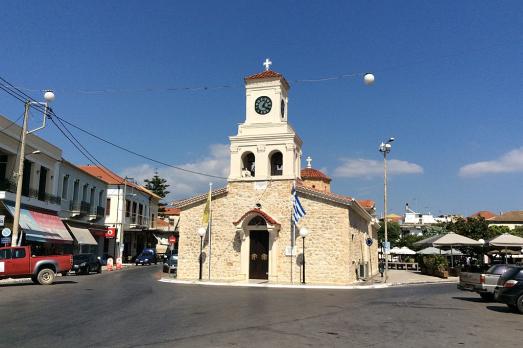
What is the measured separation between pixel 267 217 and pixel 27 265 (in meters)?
12.4

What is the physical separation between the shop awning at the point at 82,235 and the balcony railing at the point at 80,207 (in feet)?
4.56

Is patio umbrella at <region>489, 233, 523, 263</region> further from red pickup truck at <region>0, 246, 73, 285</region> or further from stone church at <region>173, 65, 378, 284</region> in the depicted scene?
red pickup truck at <region>0, 246, 73, 285</region>

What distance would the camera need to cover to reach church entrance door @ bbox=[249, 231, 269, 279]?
27.2m

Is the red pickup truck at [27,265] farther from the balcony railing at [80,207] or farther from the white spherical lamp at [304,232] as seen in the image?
the balcony railing at [80,207]

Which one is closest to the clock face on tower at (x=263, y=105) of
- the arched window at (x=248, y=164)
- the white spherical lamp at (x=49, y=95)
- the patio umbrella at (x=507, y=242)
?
the arched window at (x=248, y=164)

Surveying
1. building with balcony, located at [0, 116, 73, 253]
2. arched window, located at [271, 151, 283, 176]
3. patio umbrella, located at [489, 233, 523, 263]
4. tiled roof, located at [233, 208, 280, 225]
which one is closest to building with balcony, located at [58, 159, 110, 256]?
building with balcony, located at [0, 116, 73, 253]

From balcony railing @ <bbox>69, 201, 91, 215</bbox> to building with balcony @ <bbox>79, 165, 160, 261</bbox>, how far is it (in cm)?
446

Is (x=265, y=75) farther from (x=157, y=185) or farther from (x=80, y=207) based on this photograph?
(x=157, y=185)

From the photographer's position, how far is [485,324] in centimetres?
1209

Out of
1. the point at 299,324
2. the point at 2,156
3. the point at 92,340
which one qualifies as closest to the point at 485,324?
the point at 299,324

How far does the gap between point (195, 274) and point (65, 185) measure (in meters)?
Answer: 16.6

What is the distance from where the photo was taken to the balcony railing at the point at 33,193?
95.3ft

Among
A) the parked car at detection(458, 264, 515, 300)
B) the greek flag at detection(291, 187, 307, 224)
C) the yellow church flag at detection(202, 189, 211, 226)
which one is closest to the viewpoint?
the parked car at detection(458, 264, 515, 300)

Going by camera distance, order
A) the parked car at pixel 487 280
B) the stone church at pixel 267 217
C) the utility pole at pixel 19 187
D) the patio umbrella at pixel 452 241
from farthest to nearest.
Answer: the patio umbrella at pixel 452 241 < the stone church at pixel 267 217 < the utility pole at pixel 19 187 < the parked car at pixel 487 280
